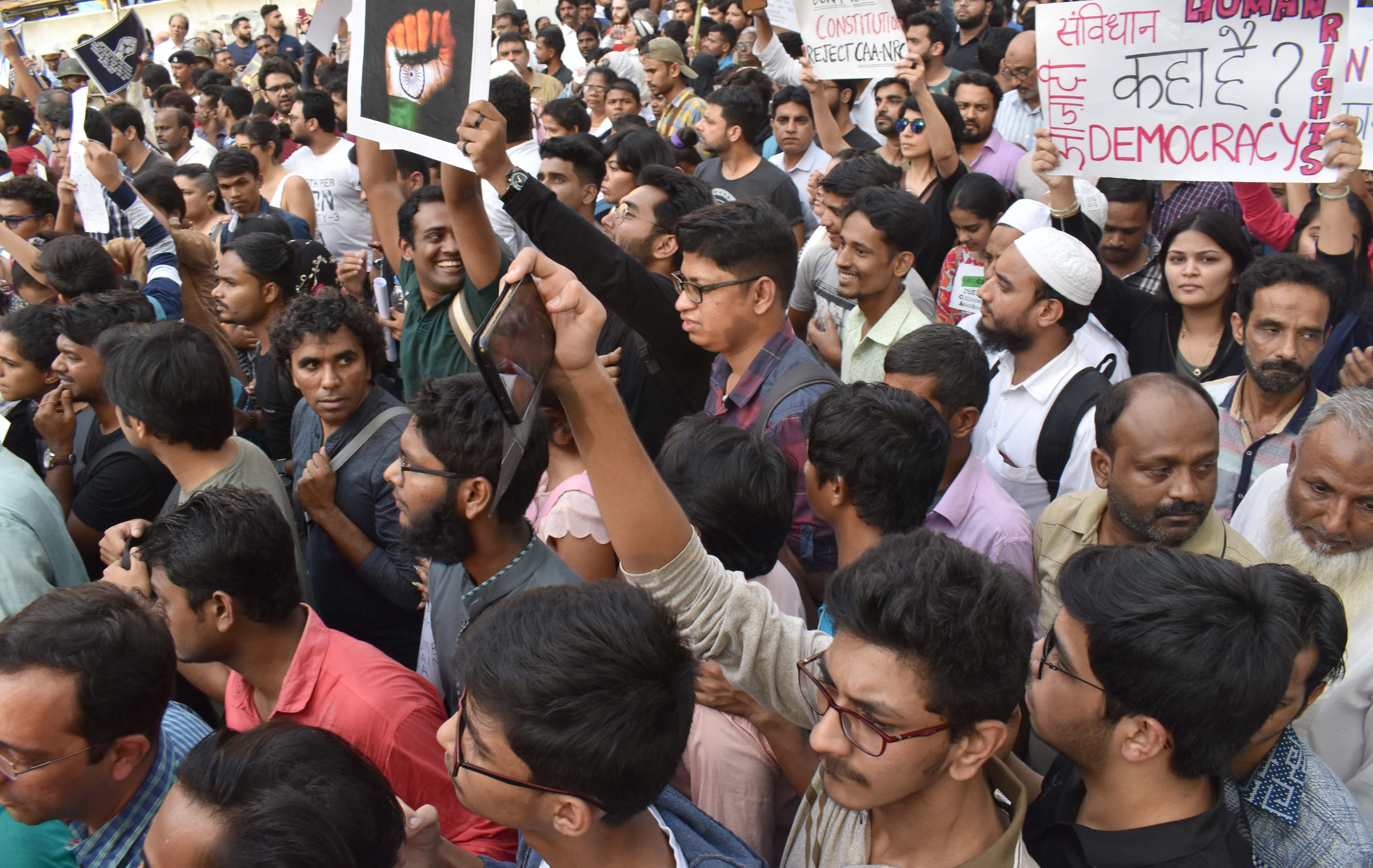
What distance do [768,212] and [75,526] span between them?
2.73 metres

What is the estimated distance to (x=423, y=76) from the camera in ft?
10.4

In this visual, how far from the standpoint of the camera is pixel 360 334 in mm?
3723

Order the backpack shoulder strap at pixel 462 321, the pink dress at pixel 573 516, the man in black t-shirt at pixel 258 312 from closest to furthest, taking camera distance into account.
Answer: the pink dress at pixel 573 516 < the backpack shoulder strap at pixel 462 321 < the man in black t-shirt at pixel 258 312

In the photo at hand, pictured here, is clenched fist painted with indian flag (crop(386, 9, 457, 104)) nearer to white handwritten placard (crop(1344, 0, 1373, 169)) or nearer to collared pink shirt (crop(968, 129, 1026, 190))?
white handwritten placard (crop(1344, 0, 1373, 169))

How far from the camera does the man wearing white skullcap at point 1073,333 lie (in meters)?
4.11

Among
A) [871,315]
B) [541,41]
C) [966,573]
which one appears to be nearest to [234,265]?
[871,315]

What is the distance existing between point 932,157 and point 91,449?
4.56 metres

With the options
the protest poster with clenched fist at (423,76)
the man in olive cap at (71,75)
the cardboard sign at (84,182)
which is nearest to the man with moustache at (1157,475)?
the protest poster with clenched fist at (423,76)

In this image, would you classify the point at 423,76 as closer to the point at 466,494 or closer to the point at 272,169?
the point at 466,494

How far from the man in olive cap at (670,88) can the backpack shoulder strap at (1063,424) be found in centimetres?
550

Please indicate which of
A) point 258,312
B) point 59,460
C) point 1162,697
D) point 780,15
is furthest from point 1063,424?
point 780,15

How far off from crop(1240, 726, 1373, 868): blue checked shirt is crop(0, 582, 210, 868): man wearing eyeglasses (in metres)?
2.21

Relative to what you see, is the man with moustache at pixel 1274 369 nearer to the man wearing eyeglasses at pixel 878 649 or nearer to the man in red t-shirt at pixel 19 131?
the man wearing eyeglasses at pixel 878 649

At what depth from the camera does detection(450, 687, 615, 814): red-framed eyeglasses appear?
164 cm
